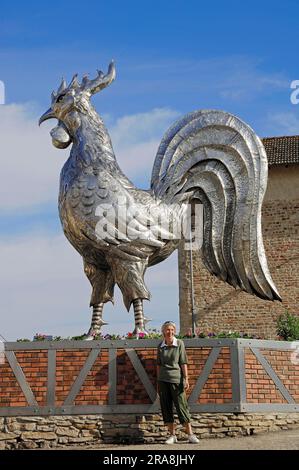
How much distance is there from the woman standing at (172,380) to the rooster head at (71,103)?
3464 millimetres

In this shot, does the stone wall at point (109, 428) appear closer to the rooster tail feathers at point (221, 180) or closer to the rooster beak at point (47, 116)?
the rooster tail feathers at point (221, 180)

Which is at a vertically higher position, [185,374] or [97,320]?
[97,320]

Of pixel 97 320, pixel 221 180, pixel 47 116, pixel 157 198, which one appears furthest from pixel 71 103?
pixel 97 320

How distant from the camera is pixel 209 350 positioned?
8.52m

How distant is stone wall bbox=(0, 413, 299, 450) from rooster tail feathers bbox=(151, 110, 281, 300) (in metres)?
1.79

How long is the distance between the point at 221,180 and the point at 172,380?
3.17 meters

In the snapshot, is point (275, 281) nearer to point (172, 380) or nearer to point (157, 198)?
point (157, 198)

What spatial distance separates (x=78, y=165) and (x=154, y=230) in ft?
4.73

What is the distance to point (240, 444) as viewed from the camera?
24.4ft

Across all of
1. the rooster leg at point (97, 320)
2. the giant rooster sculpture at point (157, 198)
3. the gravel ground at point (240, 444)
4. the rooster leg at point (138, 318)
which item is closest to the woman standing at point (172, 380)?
the gravel ground at point (240, 444)

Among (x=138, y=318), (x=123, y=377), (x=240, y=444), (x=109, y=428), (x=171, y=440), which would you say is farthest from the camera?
(x=138, y=318)

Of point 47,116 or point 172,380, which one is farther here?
point 47,116

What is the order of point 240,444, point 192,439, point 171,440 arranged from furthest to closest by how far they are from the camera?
1. point 171,440
2. point 192,439
3. point 240,444

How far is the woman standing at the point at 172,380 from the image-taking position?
305 inches
